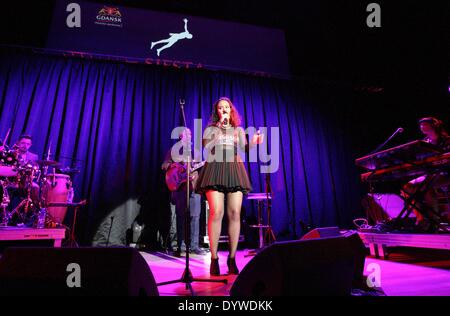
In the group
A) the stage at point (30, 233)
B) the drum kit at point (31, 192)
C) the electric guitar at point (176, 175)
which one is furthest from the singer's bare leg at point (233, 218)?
the drum kit at point (31, 192)

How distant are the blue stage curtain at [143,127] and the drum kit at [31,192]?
0.55 metres

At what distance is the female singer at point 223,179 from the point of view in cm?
249

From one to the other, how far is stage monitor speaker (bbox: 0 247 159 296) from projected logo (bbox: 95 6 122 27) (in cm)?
513

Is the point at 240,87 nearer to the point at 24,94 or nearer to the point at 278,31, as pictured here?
the point at 278,31

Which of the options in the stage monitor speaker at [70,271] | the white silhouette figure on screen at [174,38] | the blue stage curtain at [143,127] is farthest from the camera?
the white silhouette figure on screen at [174,38]

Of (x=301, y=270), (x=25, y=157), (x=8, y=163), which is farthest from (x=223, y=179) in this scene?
(x=25, y=157)

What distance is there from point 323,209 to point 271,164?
142 centimetres

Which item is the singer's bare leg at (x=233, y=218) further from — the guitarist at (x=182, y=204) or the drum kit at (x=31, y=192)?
the drum kit at (x=31, y=192)

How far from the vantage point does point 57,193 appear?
13.7ft

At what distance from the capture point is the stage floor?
1946 mm

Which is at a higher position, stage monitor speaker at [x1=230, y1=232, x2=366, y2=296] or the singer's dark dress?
the singer's dark dress

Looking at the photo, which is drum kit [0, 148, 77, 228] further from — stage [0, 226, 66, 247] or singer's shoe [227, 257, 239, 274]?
singer's shoe [227, 257, 239, 274]

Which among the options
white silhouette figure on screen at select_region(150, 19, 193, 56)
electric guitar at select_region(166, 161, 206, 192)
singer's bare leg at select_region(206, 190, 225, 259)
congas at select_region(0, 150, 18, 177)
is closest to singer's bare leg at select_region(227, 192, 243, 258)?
singer's bare leg at select_region(206, 190, 225, 259)
